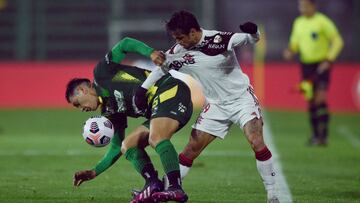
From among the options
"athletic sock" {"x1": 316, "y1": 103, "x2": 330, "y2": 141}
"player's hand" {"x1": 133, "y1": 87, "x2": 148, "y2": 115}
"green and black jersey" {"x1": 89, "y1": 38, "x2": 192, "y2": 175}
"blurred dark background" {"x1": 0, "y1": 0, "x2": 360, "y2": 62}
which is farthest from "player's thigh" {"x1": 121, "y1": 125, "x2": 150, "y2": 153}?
"blurred dark background" {"x1": 0, "y1": 0, "x2": 360, "y2": 62}

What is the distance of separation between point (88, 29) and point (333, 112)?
780cm

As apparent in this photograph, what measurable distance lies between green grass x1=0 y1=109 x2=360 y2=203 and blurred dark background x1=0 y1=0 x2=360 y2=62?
665cm

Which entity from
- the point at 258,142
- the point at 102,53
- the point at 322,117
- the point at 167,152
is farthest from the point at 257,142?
the point at 102,53

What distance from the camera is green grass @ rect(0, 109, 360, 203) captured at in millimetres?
9797

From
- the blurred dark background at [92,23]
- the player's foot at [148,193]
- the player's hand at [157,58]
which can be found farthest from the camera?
the blurred dark background at [92,23]

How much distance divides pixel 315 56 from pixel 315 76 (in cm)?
39

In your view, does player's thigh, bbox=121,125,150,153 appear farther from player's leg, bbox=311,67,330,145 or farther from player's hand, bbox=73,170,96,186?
player's leg, bbox=311,67,330,145

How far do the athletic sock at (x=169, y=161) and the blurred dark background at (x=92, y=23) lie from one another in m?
17.7

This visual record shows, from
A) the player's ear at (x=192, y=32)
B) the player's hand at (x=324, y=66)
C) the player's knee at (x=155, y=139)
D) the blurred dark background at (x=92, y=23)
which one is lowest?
the blurred dark background at (x=92, y=23)

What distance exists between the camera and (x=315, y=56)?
53.5 ft

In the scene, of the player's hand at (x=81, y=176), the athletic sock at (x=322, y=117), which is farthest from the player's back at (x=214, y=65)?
the athletic sock at (x=322, y=117)

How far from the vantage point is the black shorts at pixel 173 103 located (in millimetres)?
8766

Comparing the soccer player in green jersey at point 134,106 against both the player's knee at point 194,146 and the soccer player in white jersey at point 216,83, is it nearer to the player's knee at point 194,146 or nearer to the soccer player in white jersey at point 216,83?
the soccer player in white jersey at point 216,83

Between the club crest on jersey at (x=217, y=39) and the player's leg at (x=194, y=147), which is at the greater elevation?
the club crest on jersey at (x=217, y=39)
